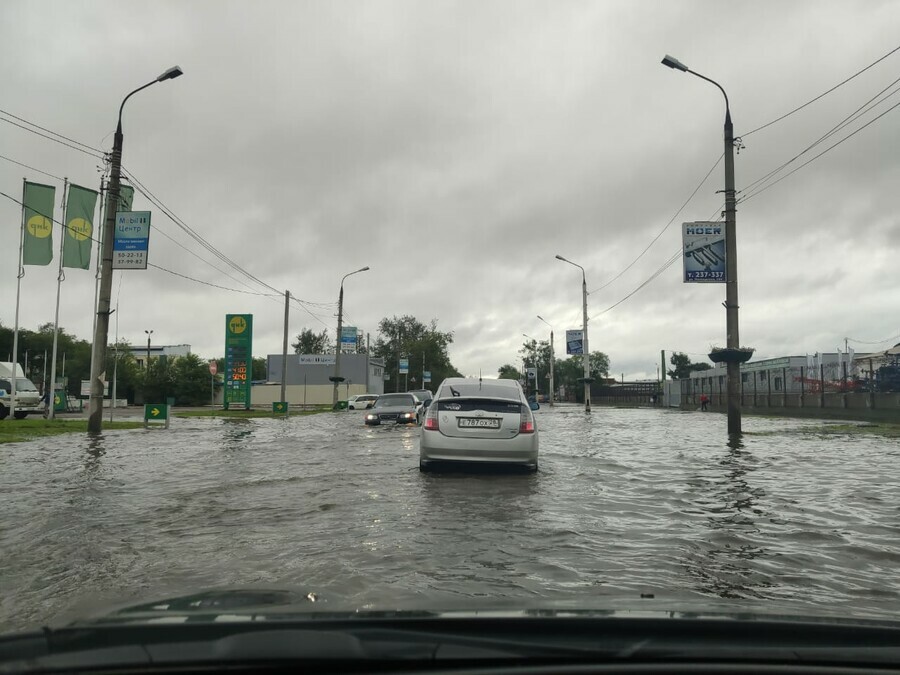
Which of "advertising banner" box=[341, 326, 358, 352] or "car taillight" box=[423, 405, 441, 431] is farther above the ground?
"advertising banner" box=[341, 326, 358, 352]

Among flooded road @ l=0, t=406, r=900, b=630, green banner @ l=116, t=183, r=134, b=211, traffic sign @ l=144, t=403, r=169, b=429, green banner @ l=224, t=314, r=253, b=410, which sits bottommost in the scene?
flooded road @ l=0, t=406, r=900, b=630

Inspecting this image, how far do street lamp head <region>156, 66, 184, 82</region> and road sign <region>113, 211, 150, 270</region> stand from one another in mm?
3693

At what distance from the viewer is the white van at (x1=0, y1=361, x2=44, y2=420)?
104 ft

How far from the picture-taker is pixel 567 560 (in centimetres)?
577

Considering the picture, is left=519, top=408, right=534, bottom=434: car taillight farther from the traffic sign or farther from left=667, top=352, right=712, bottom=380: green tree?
left=667, top=352, right=712, bottom=380: green tree

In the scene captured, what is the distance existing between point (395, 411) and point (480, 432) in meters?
15.7

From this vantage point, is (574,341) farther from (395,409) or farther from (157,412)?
(157,412)

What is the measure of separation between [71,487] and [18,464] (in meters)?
3.92

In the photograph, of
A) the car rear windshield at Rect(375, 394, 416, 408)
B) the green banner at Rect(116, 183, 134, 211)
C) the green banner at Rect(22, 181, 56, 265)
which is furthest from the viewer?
the green banner at Rect(22, 181, 56, 265)

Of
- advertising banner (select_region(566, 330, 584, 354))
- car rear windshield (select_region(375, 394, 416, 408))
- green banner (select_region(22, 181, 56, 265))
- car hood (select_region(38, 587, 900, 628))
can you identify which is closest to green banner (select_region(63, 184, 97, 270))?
green banner (select_region(22, 181, 56, 265))

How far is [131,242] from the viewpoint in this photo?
806 inches

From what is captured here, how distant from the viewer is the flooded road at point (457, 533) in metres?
4.86

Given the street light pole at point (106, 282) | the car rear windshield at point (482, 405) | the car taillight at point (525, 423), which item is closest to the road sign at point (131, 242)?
the street light pole at point (106, 282)

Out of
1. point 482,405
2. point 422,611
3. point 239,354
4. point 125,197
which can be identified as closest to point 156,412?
point 125,197
